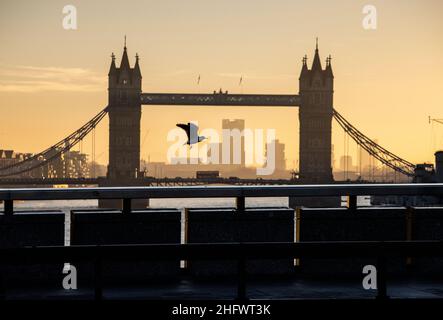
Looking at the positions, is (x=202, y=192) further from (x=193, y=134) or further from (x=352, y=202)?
(x=193, y=134)

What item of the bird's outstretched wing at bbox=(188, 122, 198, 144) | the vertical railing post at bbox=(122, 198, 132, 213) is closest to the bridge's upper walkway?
the bird's outstretched wing at bbox=(188, 122, 198, 144)

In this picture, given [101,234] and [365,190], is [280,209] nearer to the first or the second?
[365,190]

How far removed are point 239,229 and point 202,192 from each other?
0.57 meters

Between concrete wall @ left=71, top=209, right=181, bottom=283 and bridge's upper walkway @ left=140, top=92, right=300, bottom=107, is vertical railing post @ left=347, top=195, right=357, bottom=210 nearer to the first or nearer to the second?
concrete wall @ left=71, top=209, right=181, bottom=283

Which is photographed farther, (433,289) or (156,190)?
(156,190)

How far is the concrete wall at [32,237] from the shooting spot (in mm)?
10570

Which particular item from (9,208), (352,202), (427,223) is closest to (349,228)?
(352,202)

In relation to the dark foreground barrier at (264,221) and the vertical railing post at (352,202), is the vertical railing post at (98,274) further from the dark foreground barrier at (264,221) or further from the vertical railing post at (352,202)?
the vertical railing post at (352,202)

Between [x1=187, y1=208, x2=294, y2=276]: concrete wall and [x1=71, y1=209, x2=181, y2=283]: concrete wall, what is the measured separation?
28 cm

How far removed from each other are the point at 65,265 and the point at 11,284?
1.02m
